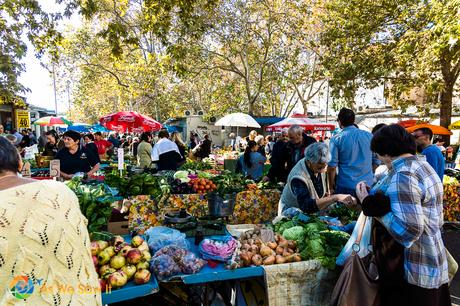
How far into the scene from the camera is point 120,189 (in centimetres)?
441

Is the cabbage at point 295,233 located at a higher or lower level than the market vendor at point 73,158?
lower

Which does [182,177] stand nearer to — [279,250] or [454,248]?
[279,250]

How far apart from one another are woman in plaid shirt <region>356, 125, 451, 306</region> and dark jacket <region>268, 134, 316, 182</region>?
2.89m

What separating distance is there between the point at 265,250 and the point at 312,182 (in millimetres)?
884

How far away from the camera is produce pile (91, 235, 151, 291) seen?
2.39 meters

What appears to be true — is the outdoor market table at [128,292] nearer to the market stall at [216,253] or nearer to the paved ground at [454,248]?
the market stall at [216,253]

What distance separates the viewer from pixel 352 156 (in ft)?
14.5

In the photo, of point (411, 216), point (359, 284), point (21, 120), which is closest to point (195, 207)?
point (359, 284)

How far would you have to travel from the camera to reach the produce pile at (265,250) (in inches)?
111

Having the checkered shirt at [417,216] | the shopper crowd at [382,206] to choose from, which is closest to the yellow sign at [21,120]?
the shopper crowd at [382,206]

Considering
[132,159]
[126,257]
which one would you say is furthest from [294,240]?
[132,159]

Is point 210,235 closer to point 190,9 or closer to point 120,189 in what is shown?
point 120,189

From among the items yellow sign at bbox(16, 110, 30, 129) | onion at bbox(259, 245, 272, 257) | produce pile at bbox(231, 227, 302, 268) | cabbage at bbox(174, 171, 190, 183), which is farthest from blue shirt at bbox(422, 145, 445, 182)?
yellow sign at bbox(16, 110, 30, 129)

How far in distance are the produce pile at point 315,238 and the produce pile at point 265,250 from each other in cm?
7
